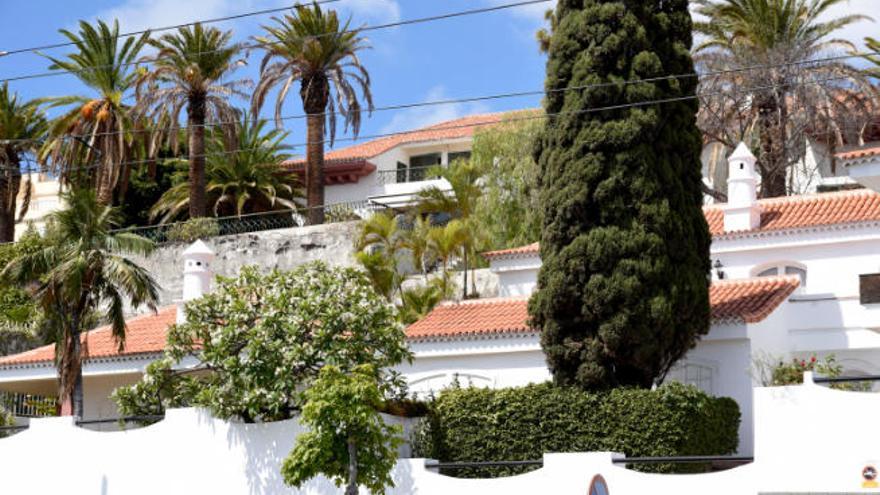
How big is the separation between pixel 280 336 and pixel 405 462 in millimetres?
3525

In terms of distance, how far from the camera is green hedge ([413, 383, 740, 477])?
74.8 feet

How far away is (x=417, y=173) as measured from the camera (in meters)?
56.1

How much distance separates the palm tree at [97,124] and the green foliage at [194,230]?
2.65 m

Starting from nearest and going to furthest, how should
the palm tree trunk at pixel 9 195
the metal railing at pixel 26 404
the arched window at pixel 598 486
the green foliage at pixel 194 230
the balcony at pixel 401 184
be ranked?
the arched window at pixel 598 486 → the metal railing at pixel 26 404 → the green foliage at pixel 194 230 → the palm tree trunk at pixel 9 195 → the balcony at pixel 401 184

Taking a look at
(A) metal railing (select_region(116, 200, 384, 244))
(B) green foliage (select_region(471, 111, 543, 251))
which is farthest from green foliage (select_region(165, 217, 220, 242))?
(B) green foliage (select_region(471, 111, 543, 251))

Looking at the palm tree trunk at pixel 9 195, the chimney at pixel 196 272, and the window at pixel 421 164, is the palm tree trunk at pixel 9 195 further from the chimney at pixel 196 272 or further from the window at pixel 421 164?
the chimney at pixel 196 272

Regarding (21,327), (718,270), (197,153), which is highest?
(197,153)

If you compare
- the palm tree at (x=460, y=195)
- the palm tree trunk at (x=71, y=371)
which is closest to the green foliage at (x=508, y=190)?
the palm tree at (x=460, y=195)

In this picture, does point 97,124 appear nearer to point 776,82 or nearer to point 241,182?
point 241,182

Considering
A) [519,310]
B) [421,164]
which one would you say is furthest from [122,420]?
[421,164]

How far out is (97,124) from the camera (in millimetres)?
46219

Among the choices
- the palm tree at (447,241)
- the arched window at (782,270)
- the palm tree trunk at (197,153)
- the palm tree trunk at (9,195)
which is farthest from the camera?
the palm tree trunk at (9,195)

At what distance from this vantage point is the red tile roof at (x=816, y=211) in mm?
31859

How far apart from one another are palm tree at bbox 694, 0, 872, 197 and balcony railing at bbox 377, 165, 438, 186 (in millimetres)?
16827
